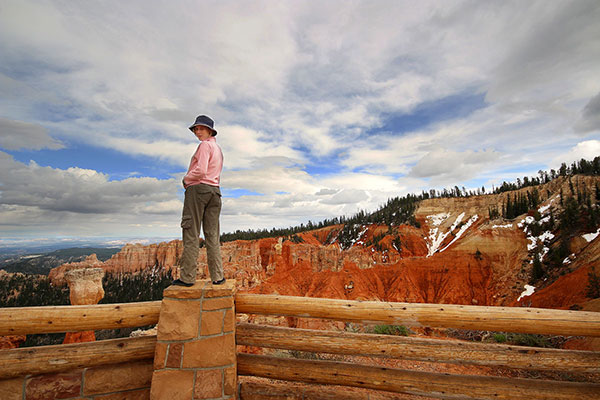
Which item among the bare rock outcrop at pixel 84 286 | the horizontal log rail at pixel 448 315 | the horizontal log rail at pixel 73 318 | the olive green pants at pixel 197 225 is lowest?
the bare rock outcrop at pixel 84 286

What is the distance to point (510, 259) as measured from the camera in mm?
29234

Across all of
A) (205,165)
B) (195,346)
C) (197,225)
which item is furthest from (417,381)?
(205,165)

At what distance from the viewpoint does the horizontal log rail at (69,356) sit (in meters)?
2.88

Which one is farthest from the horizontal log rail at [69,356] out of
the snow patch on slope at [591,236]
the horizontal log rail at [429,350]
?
the snow patch on slope at [591,236]

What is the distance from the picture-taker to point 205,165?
10.1ft

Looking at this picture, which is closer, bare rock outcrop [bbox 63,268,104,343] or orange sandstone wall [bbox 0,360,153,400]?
orange sandstone wall [bbox 0,360,153,400]

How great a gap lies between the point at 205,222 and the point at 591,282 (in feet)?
75.2

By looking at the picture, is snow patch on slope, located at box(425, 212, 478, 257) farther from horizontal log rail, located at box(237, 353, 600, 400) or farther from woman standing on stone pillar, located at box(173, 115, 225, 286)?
woman standing on stone pillar, located at box(173, 115, 225, 286)

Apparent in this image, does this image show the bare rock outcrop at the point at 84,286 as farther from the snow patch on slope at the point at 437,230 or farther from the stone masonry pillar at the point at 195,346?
the snow patch on slope at the point at 437,230

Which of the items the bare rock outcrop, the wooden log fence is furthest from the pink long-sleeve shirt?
the bare rock outcrop

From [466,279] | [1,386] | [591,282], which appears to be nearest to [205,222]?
[1,386]

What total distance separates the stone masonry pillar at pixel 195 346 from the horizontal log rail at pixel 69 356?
46 cm

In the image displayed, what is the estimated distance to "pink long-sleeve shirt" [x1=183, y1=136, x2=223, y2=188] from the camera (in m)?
3.07

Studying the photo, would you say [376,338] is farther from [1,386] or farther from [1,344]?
[1,344]
